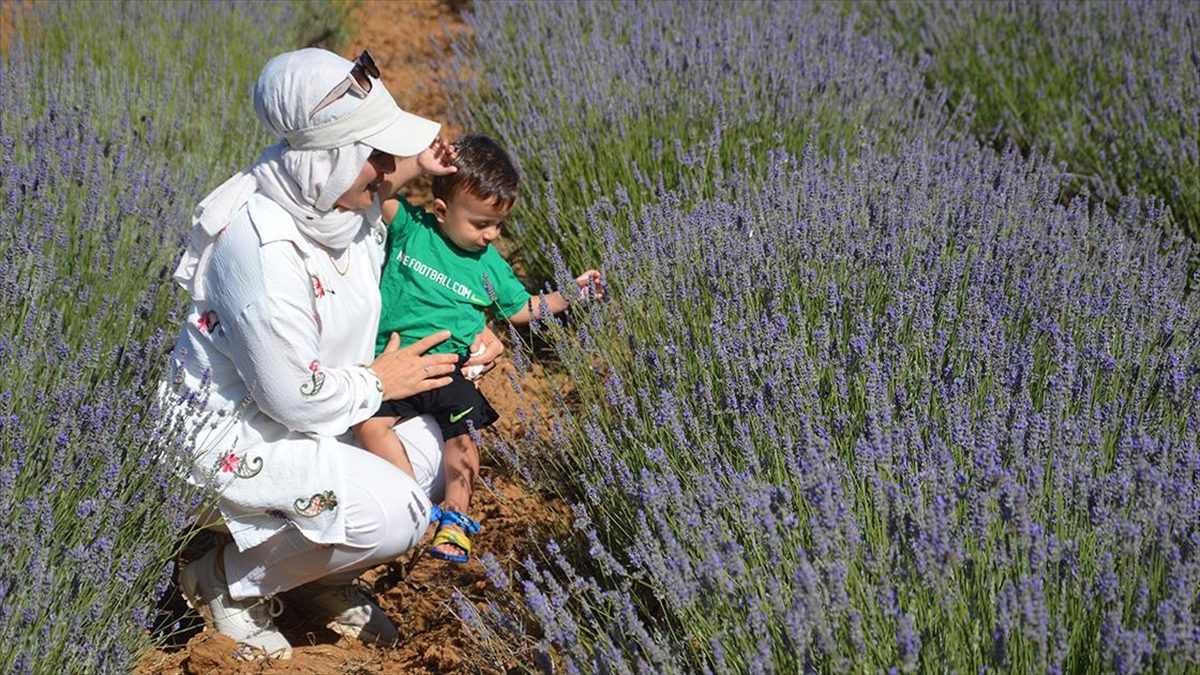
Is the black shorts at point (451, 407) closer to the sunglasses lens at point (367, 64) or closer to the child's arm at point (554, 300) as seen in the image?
the child's arm at point (554, 300)

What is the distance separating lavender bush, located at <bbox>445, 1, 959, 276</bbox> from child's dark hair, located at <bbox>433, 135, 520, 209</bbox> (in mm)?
601

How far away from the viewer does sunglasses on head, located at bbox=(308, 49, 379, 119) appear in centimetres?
245

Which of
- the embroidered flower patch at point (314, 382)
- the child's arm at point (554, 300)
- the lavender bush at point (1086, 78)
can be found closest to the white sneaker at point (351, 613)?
the embroidered flower patch at point (314, 382)

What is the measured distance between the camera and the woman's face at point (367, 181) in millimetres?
2559

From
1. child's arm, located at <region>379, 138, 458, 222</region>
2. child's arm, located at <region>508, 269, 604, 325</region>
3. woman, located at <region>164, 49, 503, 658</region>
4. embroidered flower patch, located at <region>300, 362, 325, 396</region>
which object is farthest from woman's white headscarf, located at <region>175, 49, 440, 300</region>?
child's arm, located at <region>508, 269, 604, 325</region>

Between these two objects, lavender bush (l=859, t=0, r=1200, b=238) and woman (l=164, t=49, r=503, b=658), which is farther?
lavender bush (l=859, t=0, r=1200, b=238)

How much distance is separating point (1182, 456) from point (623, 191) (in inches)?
70.5

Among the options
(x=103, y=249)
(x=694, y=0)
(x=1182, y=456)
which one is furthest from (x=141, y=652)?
(x=694, y=0)

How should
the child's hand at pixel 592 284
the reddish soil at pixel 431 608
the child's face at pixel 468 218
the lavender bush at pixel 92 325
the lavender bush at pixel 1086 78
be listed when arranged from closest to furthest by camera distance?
the lavender bush at pixel 92 325, the reddish soil at pixel 431 608, the child's hand at pixel 592 284, the child's face at pixel 468 218, the lavender bush at pixel 1086 78

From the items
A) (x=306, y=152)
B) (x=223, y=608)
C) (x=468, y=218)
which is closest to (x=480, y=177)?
(x=468, y=218)

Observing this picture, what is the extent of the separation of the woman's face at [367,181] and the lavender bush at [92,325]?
19.7 inches

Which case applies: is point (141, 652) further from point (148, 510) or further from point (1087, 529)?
point (1087, 529)

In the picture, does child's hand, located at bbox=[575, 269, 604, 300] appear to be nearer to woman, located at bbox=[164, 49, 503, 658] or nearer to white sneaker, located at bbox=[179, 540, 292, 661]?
woman, located at bbox=[164, 49, 503, 658]

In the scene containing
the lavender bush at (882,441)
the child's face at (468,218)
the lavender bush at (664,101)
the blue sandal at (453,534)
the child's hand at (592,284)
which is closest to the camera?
the lavender bush at (882,441)
